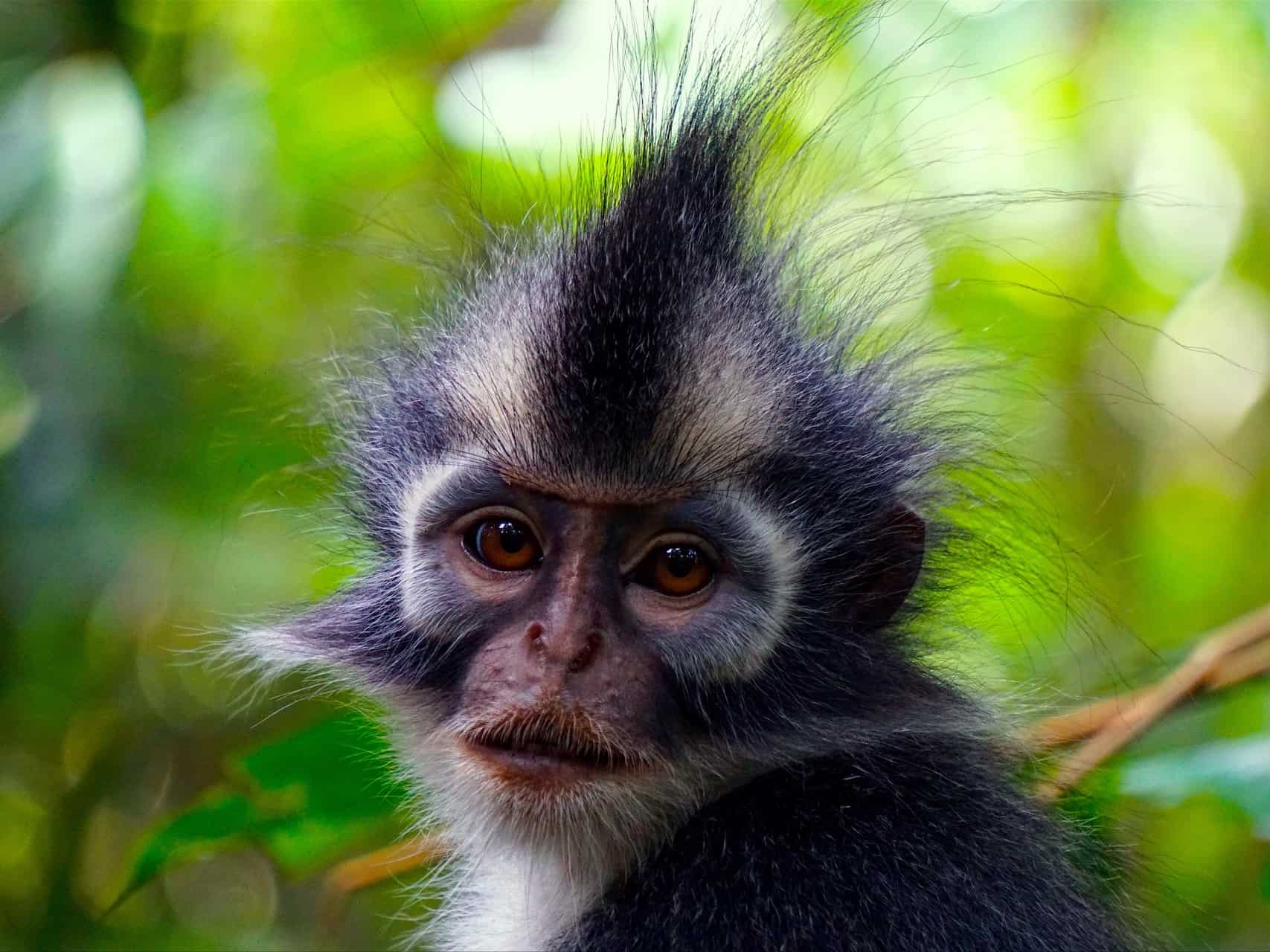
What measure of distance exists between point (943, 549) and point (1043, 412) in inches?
98.1

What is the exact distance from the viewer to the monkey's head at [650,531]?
10.2 ft

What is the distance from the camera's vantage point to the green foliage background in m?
4.18

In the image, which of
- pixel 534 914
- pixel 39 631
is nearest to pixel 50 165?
pixel 39 631

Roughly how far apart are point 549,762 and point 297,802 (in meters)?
1.37

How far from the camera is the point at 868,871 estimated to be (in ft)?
9.75

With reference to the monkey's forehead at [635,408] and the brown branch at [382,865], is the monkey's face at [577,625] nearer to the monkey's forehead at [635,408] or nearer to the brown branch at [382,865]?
the monkey's forehead at [635,408]

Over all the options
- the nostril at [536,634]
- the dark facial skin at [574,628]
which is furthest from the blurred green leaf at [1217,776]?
the nostril at [536,634]

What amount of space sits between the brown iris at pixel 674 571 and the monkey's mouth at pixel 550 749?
0.43 meters

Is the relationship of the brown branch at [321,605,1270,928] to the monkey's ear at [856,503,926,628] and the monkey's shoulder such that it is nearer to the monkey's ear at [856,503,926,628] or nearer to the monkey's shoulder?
the monkey's shoulder

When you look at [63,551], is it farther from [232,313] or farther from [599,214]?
[599,214]

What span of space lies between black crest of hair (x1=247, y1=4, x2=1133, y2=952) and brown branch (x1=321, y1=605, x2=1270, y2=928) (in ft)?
1.52

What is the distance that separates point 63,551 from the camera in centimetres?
496

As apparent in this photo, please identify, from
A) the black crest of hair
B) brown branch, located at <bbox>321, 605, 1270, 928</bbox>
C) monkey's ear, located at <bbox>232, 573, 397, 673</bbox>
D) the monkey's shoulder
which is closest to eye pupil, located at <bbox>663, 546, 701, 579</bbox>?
the black crest of hair

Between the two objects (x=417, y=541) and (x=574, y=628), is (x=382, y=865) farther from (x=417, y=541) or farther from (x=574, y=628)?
(x=574, y=628)
